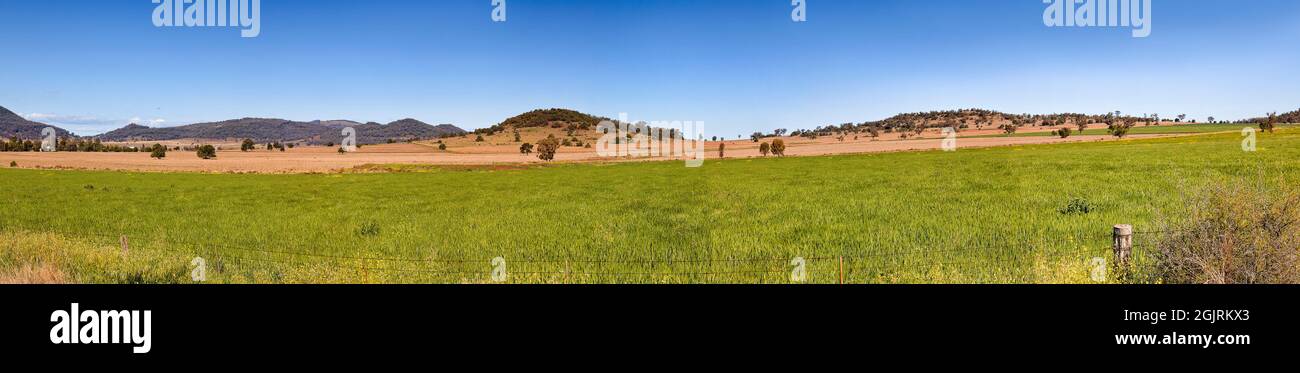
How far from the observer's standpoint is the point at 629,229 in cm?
1825

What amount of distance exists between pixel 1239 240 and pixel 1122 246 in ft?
3.56

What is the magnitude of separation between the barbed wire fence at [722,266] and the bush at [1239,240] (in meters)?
1.48

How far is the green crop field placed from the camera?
33.6 ft

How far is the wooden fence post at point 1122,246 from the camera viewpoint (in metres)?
7.68

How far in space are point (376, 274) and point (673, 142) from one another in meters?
Result: 111

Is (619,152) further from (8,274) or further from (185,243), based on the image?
(8,274)

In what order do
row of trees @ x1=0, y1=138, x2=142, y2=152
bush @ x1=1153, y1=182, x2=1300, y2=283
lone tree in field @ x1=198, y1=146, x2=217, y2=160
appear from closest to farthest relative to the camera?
bush @ x1=1153, y1=182, x2=1300, y2=283
lone tree in field @ x1=198, y1=146, x2=217, y2=160
row of trees @ x1=0, y1=138, x2=142, y2=152

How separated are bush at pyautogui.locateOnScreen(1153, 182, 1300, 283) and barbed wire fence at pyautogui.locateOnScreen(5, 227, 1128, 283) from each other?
58.1 inches

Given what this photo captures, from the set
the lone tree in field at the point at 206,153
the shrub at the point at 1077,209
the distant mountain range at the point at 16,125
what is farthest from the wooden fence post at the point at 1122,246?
the distant mountain range at the point at 16,125

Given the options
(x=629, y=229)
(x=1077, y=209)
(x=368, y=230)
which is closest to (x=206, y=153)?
(x=368, y=230)

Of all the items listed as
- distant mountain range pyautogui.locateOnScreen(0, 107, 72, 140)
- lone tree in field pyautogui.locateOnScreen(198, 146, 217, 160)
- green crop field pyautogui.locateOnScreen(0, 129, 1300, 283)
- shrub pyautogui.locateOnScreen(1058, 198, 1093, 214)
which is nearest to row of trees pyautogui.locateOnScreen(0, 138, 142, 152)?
lone tree in field pyautogui.locateOnScreen(198, 146, 217, 160)

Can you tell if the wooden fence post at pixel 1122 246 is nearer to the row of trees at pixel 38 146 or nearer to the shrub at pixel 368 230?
the shrub at pixel 368 230

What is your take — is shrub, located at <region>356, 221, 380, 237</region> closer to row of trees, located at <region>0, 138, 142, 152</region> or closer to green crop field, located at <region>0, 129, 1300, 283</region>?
green crop field, located at <region>0, 129, 1300, 283</region>

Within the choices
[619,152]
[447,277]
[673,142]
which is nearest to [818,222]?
[447,277]
